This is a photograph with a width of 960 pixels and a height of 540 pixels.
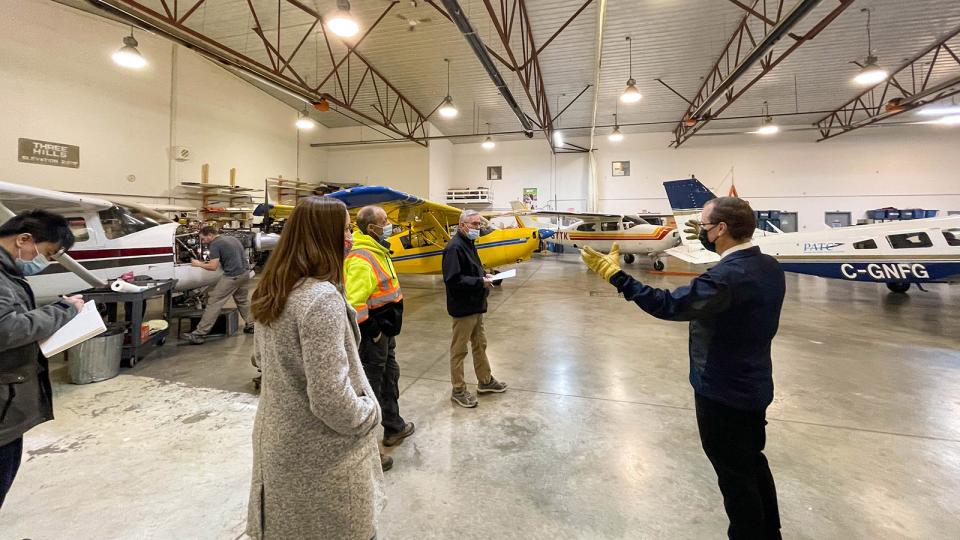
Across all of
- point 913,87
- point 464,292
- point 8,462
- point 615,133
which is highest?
point 913,87

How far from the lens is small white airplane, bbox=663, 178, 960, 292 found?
620 cm

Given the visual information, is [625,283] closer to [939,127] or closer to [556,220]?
[556,220]

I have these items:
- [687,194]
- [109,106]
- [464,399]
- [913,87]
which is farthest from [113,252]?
[913,87]

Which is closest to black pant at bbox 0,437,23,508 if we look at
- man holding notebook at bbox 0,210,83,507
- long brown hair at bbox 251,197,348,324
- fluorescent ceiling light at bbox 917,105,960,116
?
man holding notebook at bbox 0,210,83,507

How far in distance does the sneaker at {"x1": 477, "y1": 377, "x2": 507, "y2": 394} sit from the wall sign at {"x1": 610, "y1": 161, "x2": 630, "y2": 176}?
56.0 feet

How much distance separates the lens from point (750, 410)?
1441 mm

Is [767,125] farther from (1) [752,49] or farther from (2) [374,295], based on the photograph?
(2) [374,295]

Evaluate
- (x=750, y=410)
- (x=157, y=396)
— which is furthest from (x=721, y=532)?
(x=157, y=396)

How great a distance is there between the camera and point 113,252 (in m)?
4.62

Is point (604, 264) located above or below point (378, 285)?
above

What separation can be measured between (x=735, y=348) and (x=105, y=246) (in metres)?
6.65

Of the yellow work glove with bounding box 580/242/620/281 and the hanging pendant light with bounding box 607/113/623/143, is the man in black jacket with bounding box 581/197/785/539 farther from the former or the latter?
the hanging pendant light with bounding box 607/113/623/143

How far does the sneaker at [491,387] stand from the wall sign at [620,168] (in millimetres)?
17078

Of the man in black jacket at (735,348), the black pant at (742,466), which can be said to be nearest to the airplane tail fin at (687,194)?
the man in black jacket at (735,348)
